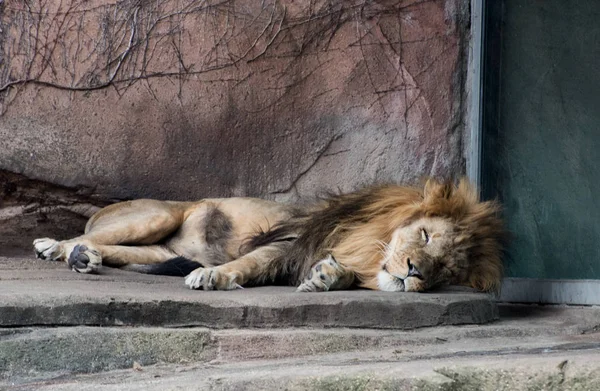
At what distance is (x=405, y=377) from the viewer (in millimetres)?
2840

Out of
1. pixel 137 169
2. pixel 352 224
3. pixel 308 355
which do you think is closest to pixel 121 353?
pixel 308 355

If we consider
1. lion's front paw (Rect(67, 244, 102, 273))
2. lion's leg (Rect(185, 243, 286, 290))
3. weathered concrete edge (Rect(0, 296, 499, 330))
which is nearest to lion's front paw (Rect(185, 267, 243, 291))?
→ lion's leg (Rect(185, 243, 286, 290))

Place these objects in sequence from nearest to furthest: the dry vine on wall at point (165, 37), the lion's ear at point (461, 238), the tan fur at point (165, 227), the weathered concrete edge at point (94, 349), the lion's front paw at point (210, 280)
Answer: the weathered concrete edge at point (94, 349)
the lion's front paw at point (210, 280)
the lion's ear at point (461, 238)
the tan fur at point (165, 227)
the dry vine on wall at point (165, 37)

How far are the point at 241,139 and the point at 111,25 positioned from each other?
948 millimetres

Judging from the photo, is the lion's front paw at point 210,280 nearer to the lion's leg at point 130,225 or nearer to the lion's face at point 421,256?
the lion's face at point 421,256

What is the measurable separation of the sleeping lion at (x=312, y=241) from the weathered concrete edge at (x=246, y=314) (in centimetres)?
28

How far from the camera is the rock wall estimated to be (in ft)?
18.5

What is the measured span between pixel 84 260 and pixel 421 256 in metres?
1.53

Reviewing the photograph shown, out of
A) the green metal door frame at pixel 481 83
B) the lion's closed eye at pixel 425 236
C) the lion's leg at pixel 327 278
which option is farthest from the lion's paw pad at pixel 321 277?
the green metal door frame at pixel 481 83

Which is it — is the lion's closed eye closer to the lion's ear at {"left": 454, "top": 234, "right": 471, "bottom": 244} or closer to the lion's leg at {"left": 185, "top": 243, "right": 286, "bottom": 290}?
the lion's ear at {"left": 454, "top": 234, "right": 471, "bottom": 244}

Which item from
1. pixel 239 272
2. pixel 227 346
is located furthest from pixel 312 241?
pixel 227 346

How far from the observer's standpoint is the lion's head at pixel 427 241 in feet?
15.1

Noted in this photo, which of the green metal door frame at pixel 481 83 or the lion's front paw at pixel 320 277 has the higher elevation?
the green metal door frame at pixel 481 83

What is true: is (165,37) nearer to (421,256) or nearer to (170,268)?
(170,268)
